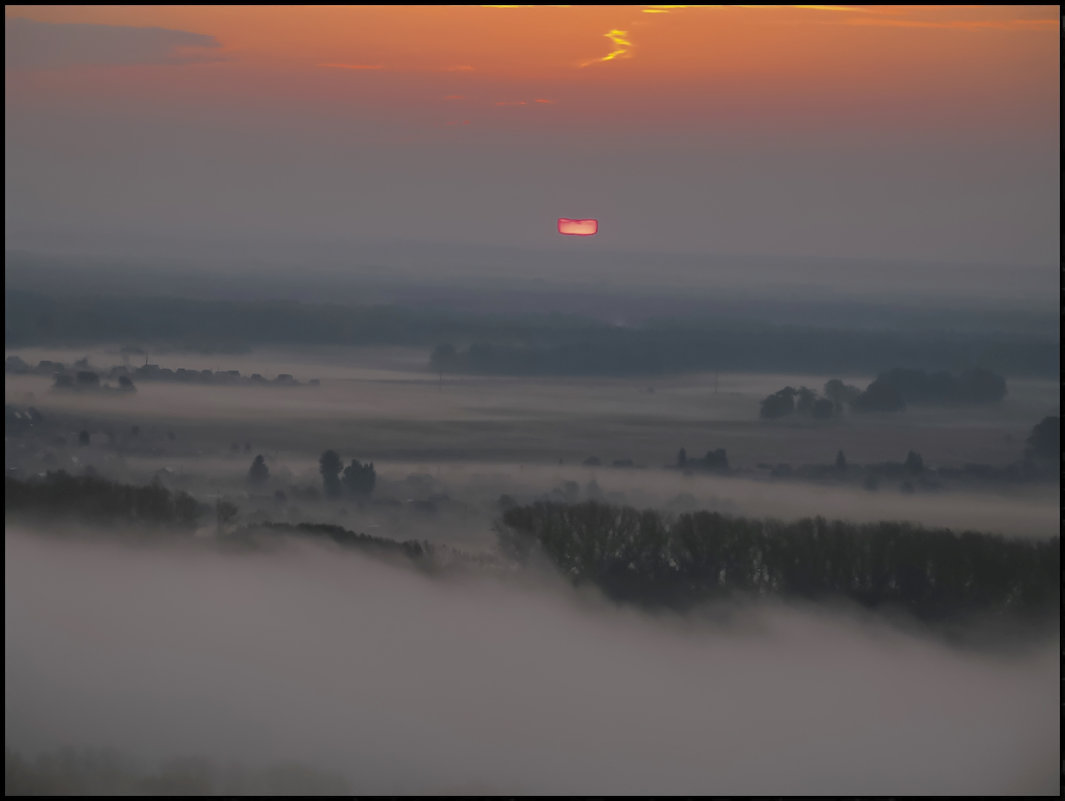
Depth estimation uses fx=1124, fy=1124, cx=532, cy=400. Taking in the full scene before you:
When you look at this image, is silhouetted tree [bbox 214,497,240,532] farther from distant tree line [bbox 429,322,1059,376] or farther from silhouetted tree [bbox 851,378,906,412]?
silhouetted tree [bbox 851,378,906,412]

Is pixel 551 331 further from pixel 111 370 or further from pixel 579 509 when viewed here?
pixel 111 370

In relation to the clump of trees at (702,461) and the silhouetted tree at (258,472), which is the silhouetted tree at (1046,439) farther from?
the silhouetted tree at (258,472)

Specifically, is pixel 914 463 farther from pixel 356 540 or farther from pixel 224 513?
pixel 224 513

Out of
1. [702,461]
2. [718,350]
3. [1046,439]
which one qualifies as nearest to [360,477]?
[702,461]

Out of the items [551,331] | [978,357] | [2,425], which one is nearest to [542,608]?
[551,331]

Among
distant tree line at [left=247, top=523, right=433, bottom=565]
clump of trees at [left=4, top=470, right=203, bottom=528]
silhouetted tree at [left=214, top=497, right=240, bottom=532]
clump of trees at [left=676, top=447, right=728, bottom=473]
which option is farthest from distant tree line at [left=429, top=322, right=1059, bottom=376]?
clump of trees at [left=4, top=470, right=203, bottom=528]
